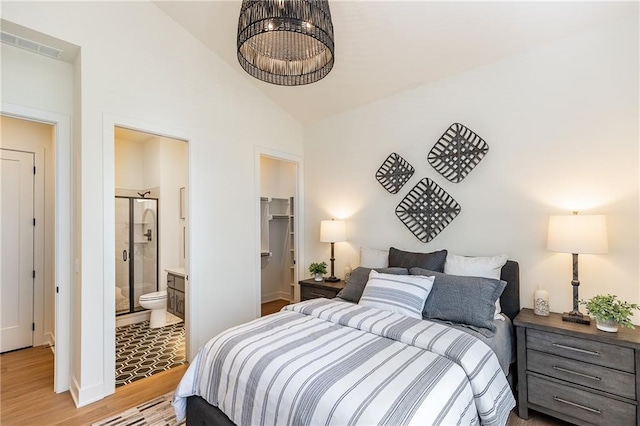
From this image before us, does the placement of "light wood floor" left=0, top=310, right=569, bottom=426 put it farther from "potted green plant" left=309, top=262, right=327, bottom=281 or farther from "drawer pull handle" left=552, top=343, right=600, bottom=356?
"potted green plant" left=309, top=262, right=327, bottom=281

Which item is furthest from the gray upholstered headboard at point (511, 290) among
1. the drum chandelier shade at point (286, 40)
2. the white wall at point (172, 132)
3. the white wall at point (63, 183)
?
the white wall at point (63, 183)

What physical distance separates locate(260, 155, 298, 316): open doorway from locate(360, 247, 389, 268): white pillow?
7.14 ft

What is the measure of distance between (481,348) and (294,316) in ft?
3.95

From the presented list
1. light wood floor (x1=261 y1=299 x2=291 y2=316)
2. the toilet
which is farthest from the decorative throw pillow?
the toilet

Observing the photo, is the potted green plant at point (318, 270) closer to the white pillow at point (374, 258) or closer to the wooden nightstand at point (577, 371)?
the white pillow at point (374, 258)

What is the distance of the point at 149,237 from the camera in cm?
450

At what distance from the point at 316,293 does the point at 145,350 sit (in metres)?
1.95

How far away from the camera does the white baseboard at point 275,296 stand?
17.4 ft

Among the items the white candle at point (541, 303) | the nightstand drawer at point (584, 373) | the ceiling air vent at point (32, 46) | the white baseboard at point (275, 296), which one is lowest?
the white baseboard at point (275, 296)

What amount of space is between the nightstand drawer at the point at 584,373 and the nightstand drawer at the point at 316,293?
5.81 ft

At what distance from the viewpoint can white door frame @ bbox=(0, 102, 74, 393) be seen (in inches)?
102

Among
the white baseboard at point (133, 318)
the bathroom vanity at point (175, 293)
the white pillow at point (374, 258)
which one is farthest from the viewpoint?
the white baseboard at point (133, 318)

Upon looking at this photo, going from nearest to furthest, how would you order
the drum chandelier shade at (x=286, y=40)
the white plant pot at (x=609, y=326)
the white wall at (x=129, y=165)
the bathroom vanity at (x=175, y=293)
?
the drum chandelier shade at (x=286, y=40) < the white plant pot at (x=609, y=326) < the bathroom vanity at (x=175, y=293) < the white wall at (x=129, y=165)

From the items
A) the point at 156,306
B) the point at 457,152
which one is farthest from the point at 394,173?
the point at 156,306
